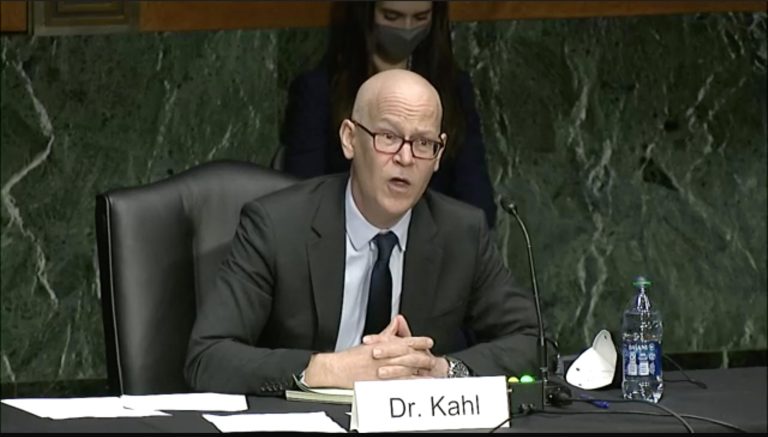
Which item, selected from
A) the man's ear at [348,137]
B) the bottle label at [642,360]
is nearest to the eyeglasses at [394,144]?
the man's ear at [348,137]

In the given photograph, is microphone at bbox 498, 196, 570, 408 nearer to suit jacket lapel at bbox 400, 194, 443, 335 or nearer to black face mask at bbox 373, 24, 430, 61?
suit jacket lapel at bbox 400, 194, 443, 335

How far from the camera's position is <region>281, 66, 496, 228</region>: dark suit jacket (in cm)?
472

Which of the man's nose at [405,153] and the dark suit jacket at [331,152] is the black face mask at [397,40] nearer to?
the dark suit jacket at [331,152]

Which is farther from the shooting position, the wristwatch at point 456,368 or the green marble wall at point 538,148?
the green marble wall at point 538,148

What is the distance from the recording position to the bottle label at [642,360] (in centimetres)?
319

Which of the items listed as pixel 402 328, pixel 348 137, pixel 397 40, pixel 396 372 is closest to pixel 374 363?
pixel 396 372

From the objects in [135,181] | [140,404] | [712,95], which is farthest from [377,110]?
[712,95]

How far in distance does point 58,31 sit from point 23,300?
831 millimetres

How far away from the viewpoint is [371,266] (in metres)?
3.67

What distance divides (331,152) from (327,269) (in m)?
1.15

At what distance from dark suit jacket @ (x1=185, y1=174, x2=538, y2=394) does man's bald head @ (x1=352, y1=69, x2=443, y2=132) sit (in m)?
0.19

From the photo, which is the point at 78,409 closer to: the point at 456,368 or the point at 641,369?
the point at 456,368

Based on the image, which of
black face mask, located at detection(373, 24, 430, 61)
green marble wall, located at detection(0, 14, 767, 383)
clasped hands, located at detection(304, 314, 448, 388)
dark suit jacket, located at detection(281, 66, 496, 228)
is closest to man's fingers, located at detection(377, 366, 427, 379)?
clasped hands, located at detection(304, 314, 448, 388)

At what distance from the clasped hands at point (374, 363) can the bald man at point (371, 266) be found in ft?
0.53
